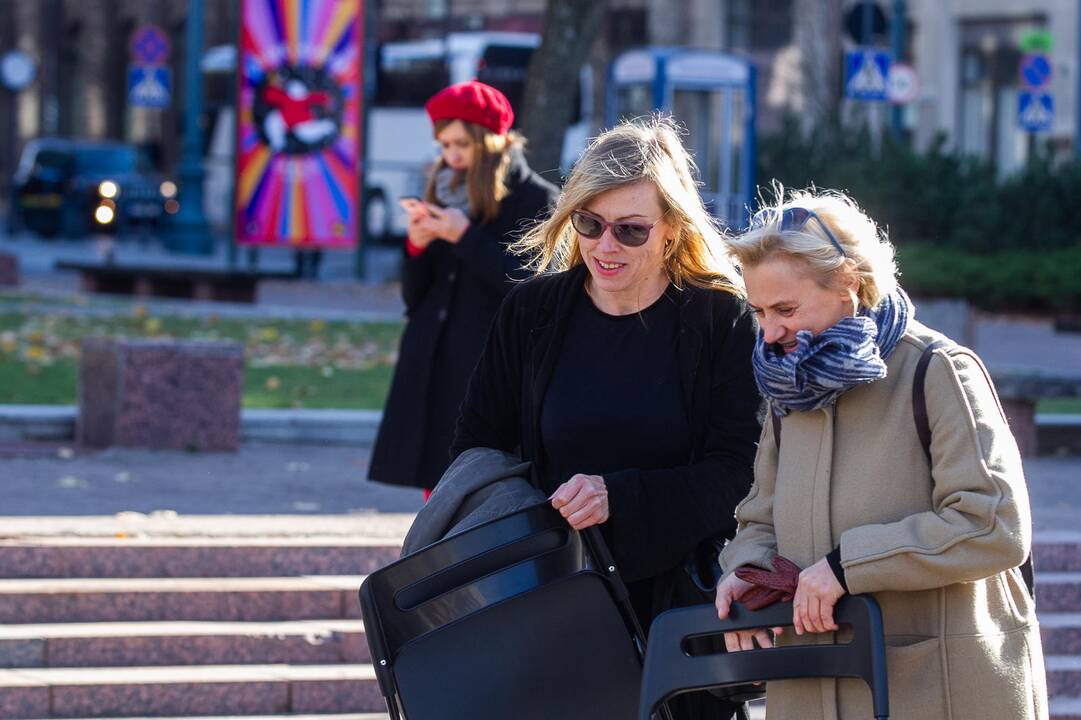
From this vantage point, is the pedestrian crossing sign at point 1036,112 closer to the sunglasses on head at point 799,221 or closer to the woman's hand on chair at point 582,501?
the woman's hand on chair at point 582,501

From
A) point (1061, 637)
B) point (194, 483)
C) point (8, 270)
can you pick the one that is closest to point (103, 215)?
point (8, 270)

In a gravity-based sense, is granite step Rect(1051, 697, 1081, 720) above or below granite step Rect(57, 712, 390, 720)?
below

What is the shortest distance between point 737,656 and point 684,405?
703 mm

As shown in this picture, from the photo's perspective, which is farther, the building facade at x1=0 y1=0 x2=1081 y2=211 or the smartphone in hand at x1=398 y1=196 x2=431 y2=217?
the building facade at x1=0 y1=0 x2=1081 y2=211

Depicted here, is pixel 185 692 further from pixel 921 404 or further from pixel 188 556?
pixel 921 404

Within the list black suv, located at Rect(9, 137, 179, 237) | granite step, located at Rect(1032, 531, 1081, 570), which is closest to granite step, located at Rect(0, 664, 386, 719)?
granite step, located at Rect(1032, 531, 1081, 570)

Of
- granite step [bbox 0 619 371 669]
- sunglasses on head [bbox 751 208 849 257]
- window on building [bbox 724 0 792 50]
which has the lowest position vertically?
granite step [bbox 0 619 371 669]

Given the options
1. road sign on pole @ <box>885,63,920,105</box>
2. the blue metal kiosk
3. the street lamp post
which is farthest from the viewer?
the street lamp post

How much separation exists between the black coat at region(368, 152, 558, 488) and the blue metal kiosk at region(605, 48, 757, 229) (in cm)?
2048

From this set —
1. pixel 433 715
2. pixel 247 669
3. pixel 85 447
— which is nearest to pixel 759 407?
pixel 433 715

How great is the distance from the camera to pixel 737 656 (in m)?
3.26

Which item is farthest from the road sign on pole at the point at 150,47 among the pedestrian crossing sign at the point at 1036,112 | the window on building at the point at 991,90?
the window on building at the point at 991,90

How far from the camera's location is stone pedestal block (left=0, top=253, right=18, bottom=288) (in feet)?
68.9

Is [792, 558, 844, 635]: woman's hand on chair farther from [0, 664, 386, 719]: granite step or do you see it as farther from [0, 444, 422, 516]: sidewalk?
[0, 444, 422, 516]: sidewalk
